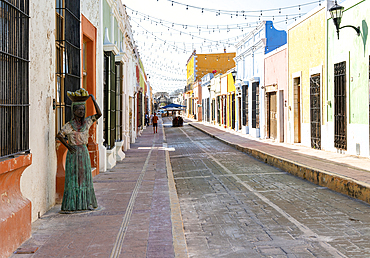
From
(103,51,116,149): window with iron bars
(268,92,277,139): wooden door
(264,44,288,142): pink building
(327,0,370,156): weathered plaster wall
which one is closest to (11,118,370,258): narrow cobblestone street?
(103,51,116,149): window with iron bars

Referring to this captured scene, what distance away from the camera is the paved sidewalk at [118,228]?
14.9 ft

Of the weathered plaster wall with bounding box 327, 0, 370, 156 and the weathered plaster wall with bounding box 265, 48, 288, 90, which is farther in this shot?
the weathered plaster wall with bounding box 265, 48, 288, 90

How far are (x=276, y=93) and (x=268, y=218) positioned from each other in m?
16.0

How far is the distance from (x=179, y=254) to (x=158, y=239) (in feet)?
1.83

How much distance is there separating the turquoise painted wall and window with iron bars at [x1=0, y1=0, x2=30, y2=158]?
10058 mm

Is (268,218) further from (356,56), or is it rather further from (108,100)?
(356,56)

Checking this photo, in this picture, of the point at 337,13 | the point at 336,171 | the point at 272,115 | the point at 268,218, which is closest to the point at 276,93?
the point at 272,115

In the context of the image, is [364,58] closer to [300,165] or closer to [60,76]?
[300,165]

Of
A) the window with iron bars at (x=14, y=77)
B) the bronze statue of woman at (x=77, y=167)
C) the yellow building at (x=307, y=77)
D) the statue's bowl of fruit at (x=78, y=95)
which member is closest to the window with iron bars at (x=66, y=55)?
the statue's bowl of fruit at (x=78, y=95)

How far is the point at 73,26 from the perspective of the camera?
316 inches

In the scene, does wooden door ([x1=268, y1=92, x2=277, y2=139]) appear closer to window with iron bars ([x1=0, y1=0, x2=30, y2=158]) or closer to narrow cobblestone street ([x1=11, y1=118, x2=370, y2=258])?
narrow cobblestone street ([x1=11, y1=118, x2=370, y2=258])

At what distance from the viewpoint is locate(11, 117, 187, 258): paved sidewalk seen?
14.9ft

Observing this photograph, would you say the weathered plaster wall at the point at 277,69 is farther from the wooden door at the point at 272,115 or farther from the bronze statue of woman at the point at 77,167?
the bronze statue of woman at the point at 77,167

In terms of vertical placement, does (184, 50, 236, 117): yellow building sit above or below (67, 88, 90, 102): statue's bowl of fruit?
above
